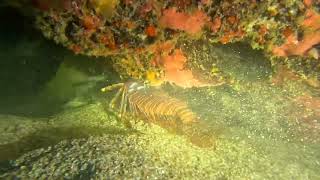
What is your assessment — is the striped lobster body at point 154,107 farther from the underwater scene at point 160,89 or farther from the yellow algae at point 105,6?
the yellow algae at point 105,6

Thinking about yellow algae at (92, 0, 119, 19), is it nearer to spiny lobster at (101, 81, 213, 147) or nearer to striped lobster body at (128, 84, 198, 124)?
spiny lobster at (101, 81, 213, 147)

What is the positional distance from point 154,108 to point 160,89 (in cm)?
31

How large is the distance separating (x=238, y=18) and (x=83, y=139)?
208cm

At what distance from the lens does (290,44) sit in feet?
12.6

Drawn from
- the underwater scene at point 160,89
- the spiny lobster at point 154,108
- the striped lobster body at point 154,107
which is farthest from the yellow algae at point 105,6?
the striped lobster body at point 154,107

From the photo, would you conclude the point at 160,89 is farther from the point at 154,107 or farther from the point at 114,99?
the point at 114,99

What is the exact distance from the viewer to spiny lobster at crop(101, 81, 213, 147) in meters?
4.46

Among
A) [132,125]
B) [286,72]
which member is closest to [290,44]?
[286,72]

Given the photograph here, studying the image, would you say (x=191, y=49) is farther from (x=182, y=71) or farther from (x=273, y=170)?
(x=273, y=170)

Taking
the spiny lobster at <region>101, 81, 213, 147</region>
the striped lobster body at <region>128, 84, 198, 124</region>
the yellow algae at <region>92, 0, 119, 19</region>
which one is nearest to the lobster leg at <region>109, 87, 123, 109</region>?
the spiny lobster at <region>101, 81, 213, 147</region>

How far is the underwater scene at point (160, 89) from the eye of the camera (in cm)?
332

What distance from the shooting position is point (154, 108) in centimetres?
458

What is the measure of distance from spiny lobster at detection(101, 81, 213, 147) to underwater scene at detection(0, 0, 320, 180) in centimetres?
2

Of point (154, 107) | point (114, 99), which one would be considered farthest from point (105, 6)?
point (154, 107)
